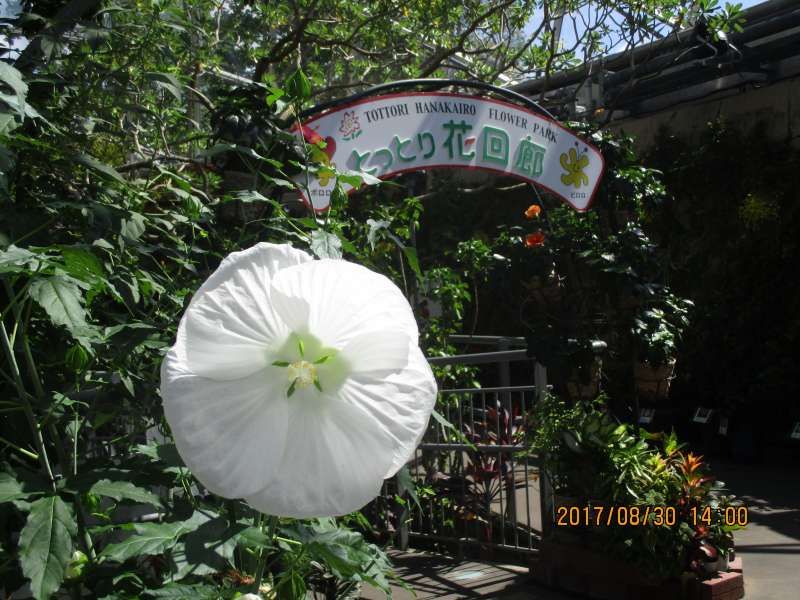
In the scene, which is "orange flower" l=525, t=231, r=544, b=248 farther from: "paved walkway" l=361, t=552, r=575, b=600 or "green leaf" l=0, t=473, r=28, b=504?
"green leaf" l=0, t=473, r=28, b=504

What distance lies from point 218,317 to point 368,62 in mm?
8868

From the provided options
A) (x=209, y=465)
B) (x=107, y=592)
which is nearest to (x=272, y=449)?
(x=209, y=465)

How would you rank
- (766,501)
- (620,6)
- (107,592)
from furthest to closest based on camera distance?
(620,6), (766,501), (107,592)

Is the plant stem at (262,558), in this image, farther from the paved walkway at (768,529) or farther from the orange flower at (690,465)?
the paved walkway at (768,529)

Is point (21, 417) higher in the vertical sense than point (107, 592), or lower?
higher

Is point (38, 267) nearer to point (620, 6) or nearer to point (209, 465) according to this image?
point (209, 465)

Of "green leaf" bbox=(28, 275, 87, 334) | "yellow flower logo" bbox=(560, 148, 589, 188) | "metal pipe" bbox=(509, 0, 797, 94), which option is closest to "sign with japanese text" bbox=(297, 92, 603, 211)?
"yellow flower logo" bbox=(560, 148, 589, 188)

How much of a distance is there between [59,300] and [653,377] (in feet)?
11.2

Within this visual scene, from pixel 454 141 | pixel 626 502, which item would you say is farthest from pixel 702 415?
pixel 454 141

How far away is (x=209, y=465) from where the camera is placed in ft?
2.06

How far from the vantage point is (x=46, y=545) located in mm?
915

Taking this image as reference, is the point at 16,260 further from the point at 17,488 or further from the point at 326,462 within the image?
the point at 326,462

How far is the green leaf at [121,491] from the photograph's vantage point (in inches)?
38.7
